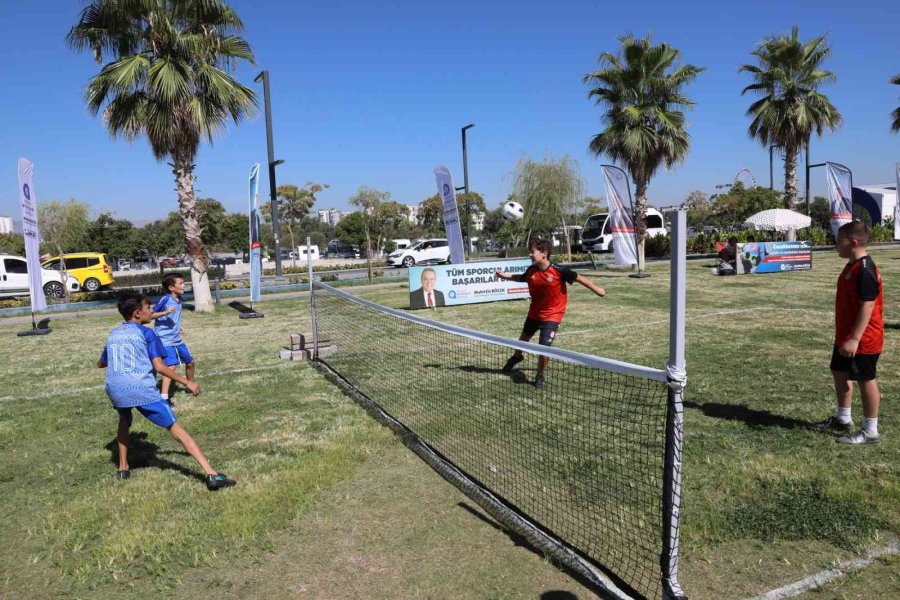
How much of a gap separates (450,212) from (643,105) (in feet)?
36.3

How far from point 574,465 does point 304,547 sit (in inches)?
89.4

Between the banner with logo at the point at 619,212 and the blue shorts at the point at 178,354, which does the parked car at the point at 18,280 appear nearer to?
the blue shorts at the point at 178,354

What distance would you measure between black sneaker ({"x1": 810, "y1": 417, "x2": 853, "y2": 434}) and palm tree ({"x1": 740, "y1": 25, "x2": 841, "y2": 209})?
90.4 feet

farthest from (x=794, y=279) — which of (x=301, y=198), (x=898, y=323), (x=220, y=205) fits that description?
(x=220, y=205)

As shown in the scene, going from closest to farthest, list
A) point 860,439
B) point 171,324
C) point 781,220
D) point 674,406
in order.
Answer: point 674,406
point 860,439
point 171,324
point 781,220

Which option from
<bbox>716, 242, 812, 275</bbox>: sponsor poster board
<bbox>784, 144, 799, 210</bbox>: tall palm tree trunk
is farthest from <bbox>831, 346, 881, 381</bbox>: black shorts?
<bbox>784, 144, 799, 210</bbox>: tall palm tree trunk

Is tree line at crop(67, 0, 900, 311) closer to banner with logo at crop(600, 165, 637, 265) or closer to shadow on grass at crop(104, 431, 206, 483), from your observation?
banner with logo at crop(600, 165, 637, 265)

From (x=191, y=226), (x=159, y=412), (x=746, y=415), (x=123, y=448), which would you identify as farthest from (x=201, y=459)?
(x=191, y=226)

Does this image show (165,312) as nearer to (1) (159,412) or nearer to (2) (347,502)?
(1) (159,412)

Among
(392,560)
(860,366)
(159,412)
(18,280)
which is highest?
(18,280)

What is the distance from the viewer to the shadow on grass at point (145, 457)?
17.2ft

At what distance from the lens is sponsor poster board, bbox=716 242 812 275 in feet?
69.4

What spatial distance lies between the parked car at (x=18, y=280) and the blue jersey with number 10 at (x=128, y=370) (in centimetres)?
2246

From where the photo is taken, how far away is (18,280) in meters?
23.6
